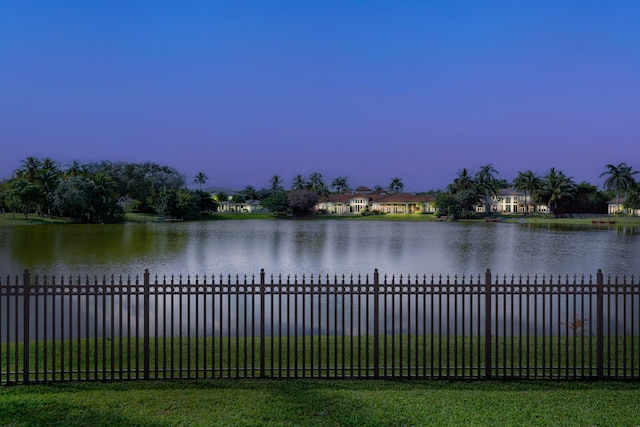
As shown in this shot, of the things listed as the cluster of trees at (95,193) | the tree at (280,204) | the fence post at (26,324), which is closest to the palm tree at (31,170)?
the cluster of trees at (95,193)

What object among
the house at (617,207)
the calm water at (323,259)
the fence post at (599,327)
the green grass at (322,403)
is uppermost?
the house at (617,207)

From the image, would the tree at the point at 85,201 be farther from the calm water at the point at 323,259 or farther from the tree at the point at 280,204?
the tree at the point at 280,204

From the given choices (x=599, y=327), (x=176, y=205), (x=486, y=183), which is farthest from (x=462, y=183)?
(x=599, y=327)

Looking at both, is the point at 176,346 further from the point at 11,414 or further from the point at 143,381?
the point at 11,414

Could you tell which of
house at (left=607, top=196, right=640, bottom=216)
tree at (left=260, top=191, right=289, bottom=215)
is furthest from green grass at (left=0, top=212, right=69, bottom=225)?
house at (left=607, top=196, right=640, bottom=216)

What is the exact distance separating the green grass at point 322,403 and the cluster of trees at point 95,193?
98.2m

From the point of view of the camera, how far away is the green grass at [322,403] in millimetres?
8078

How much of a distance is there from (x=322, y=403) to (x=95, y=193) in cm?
10304

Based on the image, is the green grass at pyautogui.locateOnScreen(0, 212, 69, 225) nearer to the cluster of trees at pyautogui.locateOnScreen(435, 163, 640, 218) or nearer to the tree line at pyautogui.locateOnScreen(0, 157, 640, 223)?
the tree line at pyautogui.locateOnScreen(0, 157, 640, 223)

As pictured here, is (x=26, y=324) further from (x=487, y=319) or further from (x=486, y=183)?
(x=486, y=183)

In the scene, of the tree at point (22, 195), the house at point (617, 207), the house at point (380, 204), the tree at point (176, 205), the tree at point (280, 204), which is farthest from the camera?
the house at point (380, 204)

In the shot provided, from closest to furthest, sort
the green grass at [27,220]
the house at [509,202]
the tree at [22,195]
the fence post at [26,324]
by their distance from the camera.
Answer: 1. the fence post at [26,324]
2. the green grass at [27,220]
3. the tree at [22,195]
4. the house at [509,202]

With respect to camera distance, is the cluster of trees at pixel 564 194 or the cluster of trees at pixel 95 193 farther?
the cluster of trees at pixel 564 194

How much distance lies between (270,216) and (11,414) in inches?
6072
